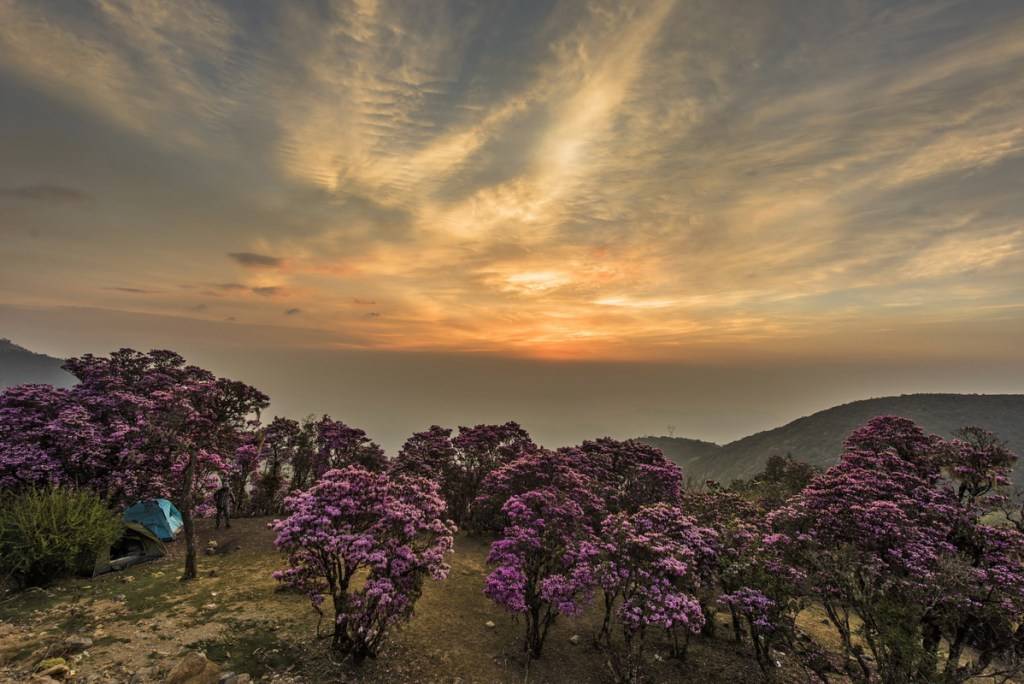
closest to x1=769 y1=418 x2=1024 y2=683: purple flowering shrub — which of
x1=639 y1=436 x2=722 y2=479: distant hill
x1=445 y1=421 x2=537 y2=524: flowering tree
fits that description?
x1=445 y1=421 x2=537 y2=524: flowering tree

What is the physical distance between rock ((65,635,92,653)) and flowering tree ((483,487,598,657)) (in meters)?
12.4

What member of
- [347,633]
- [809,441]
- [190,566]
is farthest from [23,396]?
[809,441]

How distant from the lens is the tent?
63.7 ft

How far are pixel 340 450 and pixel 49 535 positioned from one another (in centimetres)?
1786

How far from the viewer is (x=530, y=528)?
15266mm

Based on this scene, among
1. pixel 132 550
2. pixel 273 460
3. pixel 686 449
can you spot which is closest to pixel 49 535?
pixel 132 550

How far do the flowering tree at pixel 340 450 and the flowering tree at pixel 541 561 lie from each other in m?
21.0

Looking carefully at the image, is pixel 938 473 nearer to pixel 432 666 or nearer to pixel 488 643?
pixel 488 643

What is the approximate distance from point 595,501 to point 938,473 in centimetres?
1552

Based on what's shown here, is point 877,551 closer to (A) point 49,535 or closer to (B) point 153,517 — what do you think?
(A) point 49,535

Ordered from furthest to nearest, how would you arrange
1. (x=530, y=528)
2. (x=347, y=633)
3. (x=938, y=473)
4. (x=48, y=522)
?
→ (x=938, y=473), (x=48, y=522), (x=530, y=528), (x=347, y=633)

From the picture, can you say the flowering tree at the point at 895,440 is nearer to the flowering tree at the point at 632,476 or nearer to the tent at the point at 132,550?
the flowering tree at the point at 632,476

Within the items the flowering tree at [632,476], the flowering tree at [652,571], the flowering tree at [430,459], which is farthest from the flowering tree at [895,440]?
the flowering tree at [430,459]

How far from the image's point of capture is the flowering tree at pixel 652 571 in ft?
41.3
